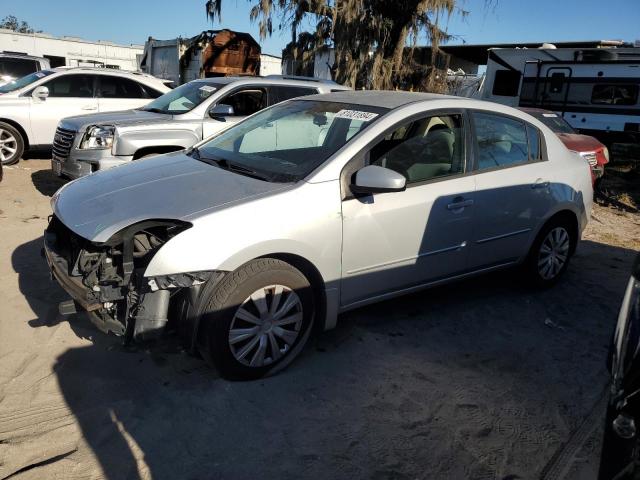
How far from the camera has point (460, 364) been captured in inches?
139

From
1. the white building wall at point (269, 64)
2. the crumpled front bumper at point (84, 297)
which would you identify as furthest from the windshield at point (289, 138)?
the white building wall at point (269, 64)

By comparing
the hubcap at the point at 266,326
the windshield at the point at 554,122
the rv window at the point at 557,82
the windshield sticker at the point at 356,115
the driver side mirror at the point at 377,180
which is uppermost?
the rv window at the point at 557,82

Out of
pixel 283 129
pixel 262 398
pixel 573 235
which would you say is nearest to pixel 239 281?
pixel 262 398

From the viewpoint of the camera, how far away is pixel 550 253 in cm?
472

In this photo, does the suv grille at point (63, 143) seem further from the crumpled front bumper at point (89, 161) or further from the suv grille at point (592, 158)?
the suv grille at point (592, 158)

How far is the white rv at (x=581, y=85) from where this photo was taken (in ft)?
41.0

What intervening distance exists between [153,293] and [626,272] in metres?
5.03

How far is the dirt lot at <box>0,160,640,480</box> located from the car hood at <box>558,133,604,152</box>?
5181 mm

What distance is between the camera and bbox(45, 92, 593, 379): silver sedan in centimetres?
284

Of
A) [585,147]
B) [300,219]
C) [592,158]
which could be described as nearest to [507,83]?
[585,147]

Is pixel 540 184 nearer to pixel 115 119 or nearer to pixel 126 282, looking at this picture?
pixel 126 282

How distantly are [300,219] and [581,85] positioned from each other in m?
12.7

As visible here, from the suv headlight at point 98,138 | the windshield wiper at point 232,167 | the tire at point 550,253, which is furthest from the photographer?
the suv headlight at point 98,138

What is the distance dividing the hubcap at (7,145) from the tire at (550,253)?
824cm
